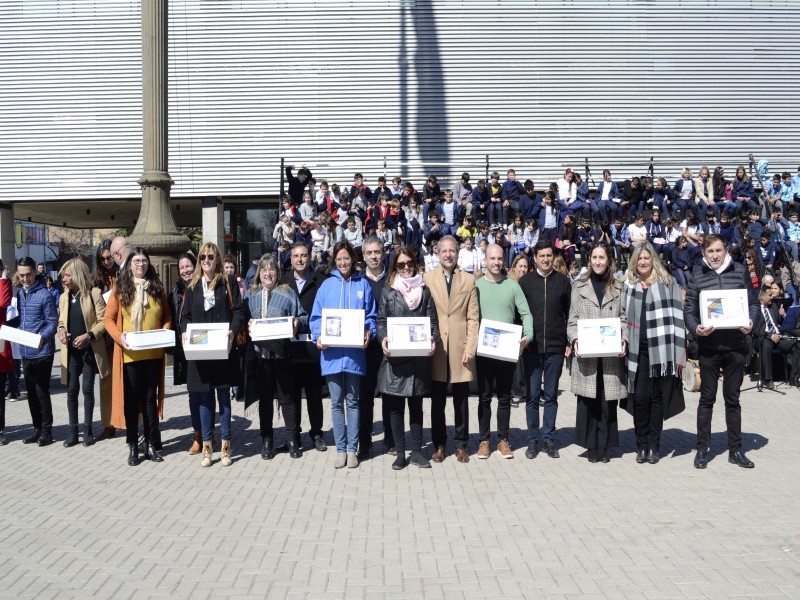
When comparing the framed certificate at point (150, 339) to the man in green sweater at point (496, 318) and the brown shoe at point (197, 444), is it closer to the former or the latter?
the brown shoe at point (197, 444)

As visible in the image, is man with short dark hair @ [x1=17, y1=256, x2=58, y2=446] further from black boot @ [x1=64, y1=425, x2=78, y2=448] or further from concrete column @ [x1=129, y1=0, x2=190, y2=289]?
concrete column @ [x1=129, y1=0, x2=190, y2=289]

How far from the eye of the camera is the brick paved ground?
15.4 feet

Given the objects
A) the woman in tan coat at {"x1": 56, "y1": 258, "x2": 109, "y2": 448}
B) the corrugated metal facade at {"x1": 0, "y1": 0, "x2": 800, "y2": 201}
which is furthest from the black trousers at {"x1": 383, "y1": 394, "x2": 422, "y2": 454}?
the corrugated metal facade at {"x1": 0, "y1": 0, "x2": 800, "y2": 201}

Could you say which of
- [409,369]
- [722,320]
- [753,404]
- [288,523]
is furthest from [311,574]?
[753,404]

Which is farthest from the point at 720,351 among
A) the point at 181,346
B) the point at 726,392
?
the point at 181,346

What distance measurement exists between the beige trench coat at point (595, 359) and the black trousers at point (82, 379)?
5084 mm

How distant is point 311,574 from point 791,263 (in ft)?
48.1

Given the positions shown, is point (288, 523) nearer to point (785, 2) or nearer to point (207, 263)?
point (207, 263)

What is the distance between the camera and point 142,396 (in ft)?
26.0

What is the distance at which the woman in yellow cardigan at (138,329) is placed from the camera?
306 inches

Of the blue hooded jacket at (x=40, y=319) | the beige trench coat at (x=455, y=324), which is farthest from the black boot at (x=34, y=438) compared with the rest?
the beige trench coat at (x=455, y=324)

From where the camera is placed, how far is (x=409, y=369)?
7289 millimetres

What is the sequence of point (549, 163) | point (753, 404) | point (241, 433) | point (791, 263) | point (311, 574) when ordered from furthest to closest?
1. point (549, 163)
2. point (791, 263)
3. point (753, 404)
4. point (241, 433)
5. point (311, 574)

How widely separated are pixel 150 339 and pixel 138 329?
26cm
